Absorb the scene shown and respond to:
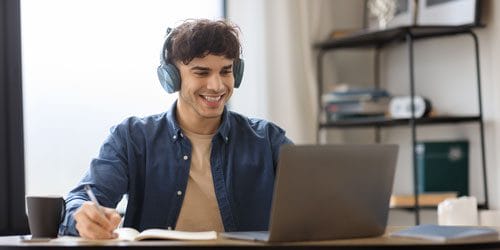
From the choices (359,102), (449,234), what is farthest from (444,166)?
(449,234)

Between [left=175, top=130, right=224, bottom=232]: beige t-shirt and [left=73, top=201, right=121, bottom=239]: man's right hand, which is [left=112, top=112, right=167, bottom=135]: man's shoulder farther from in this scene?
[left=73, top=201, right=121, bottom=239]: man's right hand

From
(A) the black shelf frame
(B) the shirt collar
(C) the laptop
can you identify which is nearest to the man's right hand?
(C) the laptop

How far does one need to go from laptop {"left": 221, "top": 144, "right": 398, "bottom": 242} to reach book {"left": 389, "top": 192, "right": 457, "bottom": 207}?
6.60ft

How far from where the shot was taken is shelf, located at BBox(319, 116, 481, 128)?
382 cm

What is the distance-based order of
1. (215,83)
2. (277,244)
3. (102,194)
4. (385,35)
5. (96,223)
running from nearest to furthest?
(277,244)
(96,223)
(102,194)
(215,83)
(385,35)

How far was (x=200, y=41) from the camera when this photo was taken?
235 centimetres

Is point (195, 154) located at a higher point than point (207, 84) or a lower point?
lower

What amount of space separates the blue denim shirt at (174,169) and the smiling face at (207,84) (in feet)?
0.25

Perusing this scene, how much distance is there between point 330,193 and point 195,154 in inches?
28.0

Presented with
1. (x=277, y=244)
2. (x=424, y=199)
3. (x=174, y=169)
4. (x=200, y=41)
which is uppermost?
(x=200, y=41)

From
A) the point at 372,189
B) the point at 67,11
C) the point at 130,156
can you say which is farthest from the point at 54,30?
the point at 372,189

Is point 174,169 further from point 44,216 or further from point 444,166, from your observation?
point 444,166

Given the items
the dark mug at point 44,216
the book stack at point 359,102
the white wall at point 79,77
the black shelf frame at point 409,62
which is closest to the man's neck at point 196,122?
the dark mug at point 44,216

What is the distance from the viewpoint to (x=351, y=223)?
1822 millimetres
